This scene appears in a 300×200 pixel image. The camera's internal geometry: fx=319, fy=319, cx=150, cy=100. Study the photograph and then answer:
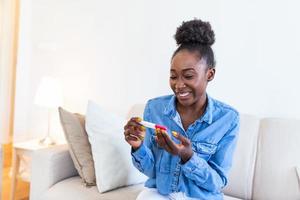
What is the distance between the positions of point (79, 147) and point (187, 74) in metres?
0.73

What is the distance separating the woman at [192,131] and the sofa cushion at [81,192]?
0.28m

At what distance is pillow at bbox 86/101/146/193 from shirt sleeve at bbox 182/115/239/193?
50 centimetres

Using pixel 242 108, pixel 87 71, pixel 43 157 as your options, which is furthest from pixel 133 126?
pixel 87 71

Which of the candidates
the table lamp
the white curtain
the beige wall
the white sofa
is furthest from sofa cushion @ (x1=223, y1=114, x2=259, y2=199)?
the white curtain

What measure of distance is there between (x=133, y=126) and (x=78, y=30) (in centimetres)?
149

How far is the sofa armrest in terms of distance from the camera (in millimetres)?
1555

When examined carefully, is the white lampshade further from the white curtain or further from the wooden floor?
the white curtain

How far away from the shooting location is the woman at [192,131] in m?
1.10

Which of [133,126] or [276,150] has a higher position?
[133,126]

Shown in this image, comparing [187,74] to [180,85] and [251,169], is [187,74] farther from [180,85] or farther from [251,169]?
[251,169]

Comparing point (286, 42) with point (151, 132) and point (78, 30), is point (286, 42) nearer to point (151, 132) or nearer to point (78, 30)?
point (151, 132)

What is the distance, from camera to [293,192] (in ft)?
4.78

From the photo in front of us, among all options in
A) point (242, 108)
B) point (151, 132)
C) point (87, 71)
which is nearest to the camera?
point (151, 132)

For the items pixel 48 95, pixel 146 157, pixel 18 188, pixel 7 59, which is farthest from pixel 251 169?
pixel 7 59
